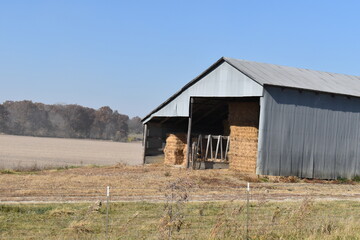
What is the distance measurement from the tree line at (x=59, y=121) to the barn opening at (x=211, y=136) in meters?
95.4

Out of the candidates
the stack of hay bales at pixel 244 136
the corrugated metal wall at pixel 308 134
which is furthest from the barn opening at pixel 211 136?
the corrugated metal wall at pixel 308 134

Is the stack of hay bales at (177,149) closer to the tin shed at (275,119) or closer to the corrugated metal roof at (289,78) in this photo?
the tin shed at (275,119)

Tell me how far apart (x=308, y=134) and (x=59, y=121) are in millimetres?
126184

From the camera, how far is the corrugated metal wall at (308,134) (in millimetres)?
28297

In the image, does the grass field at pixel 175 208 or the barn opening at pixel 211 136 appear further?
the barn opening at pixel 211 136

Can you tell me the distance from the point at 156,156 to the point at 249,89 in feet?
35.7

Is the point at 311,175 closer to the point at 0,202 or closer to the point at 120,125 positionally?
the point at 0,202

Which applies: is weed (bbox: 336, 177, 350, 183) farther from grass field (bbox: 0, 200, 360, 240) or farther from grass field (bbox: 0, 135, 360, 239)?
grass field (bbox: 0, 200, 360, 240)

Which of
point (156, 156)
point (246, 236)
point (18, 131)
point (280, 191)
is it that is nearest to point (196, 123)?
point (156, 156)

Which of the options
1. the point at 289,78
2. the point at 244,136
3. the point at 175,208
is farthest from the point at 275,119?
the point at 175,208

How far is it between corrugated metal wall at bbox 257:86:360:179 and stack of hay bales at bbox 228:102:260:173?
1486 millimetres

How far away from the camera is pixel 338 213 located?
17.4m

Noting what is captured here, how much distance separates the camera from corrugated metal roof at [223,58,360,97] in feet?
96.1

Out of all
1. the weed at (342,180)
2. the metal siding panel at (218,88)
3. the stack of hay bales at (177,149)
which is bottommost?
the weed at (342,180)
